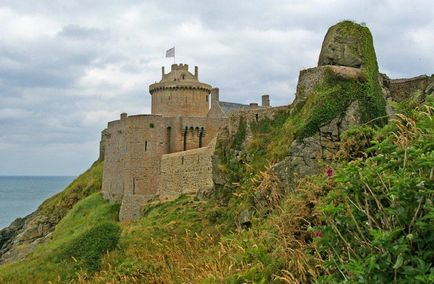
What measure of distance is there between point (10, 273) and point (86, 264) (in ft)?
14.2

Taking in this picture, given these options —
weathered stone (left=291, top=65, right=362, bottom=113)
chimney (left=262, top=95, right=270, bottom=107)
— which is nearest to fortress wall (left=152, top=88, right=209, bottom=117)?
chimney (left=262, top=95, right=270, bottom=107)

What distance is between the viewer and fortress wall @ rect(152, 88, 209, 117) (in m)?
39.5

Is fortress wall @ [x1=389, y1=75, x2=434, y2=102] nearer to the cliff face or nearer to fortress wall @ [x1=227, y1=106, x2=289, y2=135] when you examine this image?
fortress wall @ [x1=227, y1=106, x2=289, y2=135]

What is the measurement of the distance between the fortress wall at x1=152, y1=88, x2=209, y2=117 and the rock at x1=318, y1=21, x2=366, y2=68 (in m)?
23.6

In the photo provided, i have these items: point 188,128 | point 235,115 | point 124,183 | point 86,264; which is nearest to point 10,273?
point 86,264

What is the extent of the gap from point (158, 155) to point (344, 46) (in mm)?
18634

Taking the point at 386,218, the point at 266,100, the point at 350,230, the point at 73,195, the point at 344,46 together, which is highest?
the point at 266,100

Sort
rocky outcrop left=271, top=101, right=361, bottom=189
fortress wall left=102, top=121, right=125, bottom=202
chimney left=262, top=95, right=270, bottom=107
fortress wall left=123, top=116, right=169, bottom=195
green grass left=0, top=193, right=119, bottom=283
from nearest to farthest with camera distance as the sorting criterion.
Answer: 1. rocky outcrop left=271, top=101, right=361, bottom=189
2. green grass left=0, top=193, right=119, bottom=283
3. fortress wall left=123, top=116, right=169, bottom=195
4. fortress wall left=102, top=121, right=125, bottom=202
5. chimney left=262, top=95, right=270, bottom=107

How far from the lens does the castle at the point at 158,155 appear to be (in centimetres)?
2881

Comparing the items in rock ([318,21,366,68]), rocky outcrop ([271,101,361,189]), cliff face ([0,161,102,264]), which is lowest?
cliff face ([0,161,102,264])

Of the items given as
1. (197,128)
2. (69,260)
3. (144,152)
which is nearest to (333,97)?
(69,260)

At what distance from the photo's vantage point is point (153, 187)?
32.2 metres

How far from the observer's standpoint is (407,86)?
18.2 meters

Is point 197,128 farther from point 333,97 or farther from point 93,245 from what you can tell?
point 333,97
